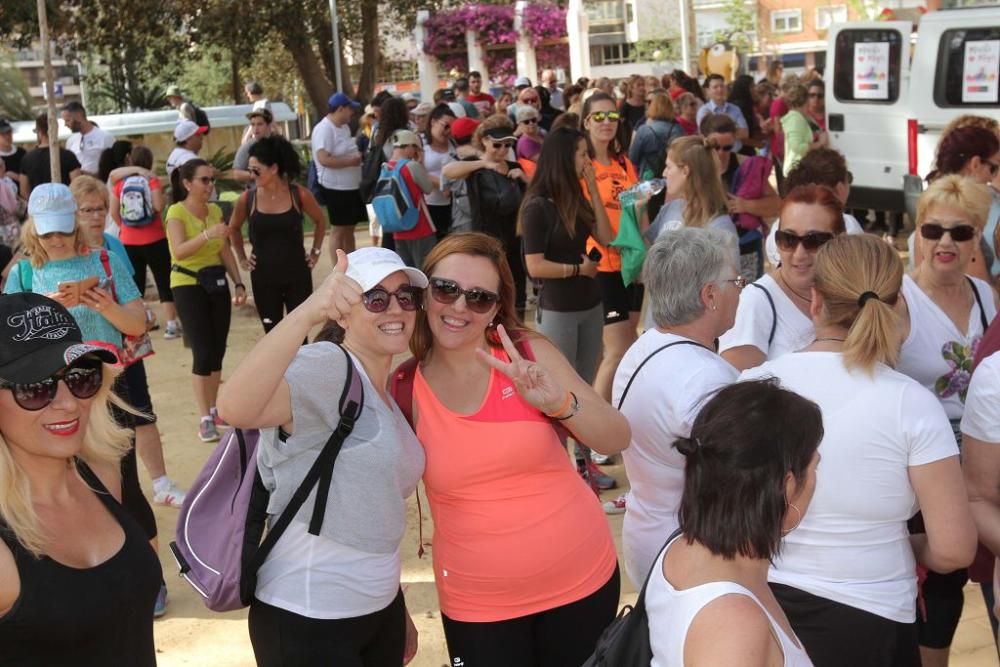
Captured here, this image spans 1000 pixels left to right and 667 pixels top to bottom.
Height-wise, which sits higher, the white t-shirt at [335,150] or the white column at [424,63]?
the white column at [424,63]

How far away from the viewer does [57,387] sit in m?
2.63

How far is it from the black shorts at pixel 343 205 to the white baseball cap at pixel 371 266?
29.4 ft

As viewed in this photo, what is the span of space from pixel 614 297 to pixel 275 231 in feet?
8.29

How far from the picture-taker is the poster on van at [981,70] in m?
11.3

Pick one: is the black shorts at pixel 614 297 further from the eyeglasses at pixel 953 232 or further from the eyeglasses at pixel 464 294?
the eyeglasses at pixel 464 294

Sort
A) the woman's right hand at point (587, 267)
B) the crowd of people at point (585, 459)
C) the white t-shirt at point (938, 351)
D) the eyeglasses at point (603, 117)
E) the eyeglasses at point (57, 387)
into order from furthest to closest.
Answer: the eyeglasses at point (603, 117), the woman's right hand at point (587, 267), the white t-shirt at point (938, 351), the eyeglasses at point (57, 387), the crowd of people at point (585, 459)

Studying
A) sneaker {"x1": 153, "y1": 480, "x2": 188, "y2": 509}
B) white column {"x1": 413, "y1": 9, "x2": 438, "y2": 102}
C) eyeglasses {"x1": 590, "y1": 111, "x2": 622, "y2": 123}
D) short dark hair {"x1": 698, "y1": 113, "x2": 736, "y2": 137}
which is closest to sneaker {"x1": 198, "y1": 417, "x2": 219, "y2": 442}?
sneaker {"x1": 153, "y1": 480, "x2": 188, "y2": 509}

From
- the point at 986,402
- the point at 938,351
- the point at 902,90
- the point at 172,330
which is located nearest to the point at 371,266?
the point at 986,402

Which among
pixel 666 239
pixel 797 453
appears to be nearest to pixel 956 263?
pixel 666 239

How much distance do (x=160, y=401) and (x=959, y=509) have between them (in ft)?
23.7

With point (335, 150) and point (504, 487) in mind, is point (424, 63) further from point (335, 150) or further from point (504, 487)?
point (504, 487)

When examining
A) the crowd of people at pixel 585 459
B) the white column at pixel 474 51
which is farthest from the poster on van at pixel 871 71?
the white column at pixel 474 51

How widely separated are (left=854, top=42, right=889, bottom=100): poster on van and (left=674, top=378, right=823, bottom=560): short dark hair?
37.4ft

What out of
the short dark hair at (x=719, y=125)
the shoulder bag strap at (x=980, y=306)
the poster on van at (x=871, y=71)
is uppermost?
the poster on van at (x=871, y=71)
